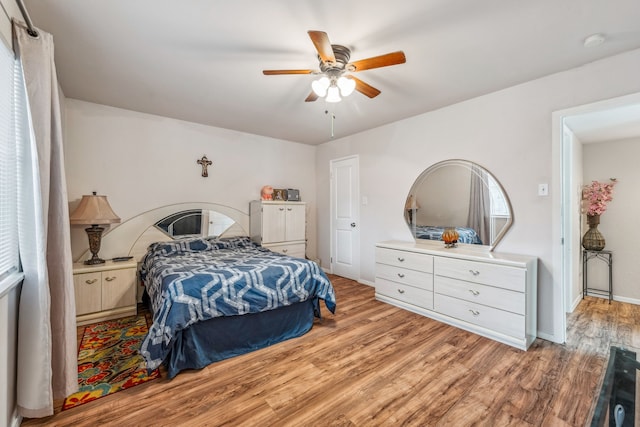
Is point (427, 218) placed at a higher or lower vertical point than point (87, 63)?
lower

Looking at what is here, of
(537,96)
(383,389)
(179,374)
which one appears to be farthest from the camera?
(537,96)

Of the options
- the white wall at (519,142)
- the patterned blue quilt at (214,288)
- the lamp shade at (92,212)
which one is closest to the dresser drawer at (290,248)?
the patterned blue quilt at (214,288)

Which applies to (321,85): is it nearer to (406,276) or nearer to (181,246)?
(406,276)

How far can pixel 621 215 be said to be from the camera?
360 centimetres

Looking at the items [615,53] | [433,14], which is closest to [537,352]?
[615,53]

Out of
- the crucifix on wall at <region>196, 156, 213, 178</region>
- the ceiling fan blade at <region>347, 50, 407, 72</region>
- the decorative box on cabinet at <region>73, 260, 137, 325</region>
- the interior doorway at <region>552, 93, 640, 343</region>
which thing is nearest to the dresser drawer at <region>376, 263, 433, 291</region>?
the interior doorway at <region>552, 93, 640, 343</region>

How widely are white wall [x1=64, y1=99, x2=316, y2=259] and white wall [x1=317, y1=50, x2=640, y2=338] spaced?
2192 millimetres

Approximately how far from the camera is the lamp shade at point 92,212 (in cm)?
297

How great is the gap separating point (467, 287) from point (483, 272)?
23cm

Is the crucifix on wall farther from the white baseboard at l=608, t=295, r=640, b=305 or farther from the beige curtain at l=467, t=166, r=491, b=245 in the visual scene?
the white baseboard at l=608, t=295, r=640, b=305

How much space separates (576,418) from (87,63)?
14.5 feet

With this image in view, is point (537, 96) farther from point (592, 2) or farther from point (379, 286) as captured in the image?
point (379, 286)

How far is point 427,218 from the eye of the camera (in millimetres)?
3592

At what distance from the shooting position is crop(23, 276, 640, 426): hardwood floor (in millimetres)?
1656
